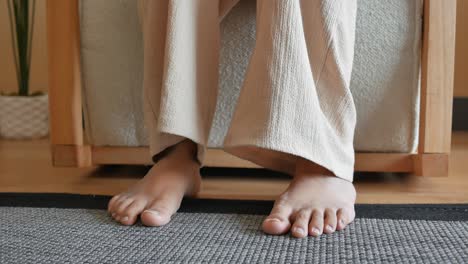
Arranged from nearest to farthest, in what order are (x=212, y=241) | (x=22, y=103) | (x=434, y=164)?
(x=212, y=241) → (x=434, y=164) → (x=22, y=103)

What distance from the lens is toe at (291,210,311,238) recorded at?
746 millimetres

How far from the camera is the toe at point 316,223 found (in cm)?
75

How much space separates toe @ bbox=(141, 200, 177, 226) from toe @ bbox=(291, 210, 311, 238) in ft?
0.55

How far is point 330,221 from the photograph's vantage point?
773mm

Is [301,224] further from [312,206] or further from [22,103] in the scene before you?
[22,103]

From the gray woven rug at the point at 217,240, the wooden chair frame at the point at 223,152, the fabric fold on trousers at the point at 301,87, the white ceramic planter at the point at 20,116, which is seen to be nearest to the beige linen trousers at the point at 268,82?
the fabric fold on trousers at the point at 301,87

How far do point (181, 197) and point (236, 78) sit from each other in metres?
0.27

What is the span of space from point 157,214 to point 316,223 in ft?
0.67

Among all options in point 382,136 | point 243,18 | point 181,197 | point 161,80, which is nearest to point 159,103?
point 161,80

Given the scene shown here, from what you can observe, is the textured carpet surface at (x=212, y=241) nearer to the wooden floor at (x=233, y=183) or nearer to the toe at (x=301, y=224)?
the toe at (x=301, y=224)

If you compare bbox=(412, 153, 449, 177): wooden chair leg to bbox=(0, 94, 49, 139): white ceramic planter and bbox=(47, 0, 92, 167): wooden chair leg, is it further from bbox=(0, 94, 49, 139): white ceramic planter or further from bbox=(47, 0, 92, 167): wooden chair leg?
bbox=(0, 94, 49, 139): white ceramic planter

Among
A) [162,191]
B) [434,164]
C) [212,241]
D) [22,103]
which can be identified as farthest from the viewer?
[22,103]

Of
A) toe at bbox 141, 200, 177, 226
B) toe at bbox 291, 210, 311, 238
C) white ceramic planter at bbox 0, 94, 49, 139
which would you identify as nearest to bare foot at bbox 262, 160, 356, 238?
toe at bbox 291, 210, 311, 238

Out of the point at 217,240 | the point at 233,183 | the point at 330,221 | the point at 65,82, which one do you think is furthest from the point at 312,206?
the point at 65,82
